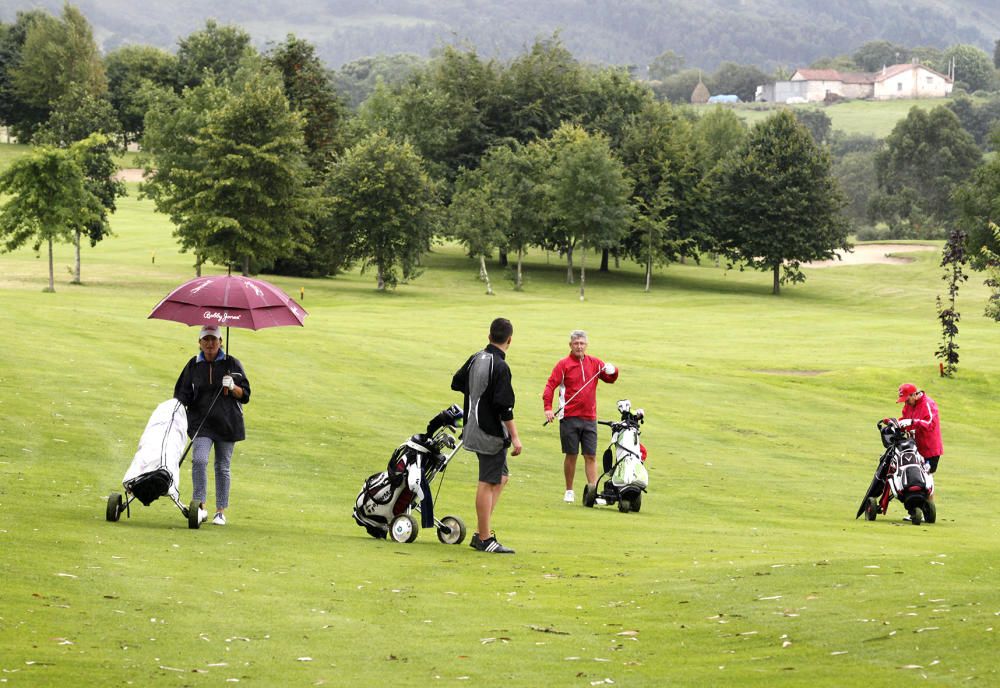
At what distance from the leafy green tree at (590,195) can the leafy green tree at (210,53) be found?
59.9 metres

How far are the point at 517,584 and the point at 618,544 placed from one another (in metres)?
3.72

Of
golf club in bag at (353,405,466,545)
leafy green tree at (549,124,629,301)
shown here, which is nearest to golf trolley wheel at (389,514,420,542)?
golf club in bag at (353,405,466,545)

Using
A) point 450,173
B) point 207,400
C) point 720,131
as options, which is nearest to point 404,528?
point 207,400

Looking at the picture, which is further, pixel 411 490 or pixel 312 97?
pixel 312 97

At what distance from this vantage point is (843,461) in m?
29.7

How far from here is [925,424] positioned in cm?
2161

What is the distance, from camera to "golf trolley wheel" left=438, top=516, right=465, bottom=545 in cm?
1609

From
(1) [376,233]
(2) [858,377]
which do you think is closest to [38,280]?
(1) [376,233]

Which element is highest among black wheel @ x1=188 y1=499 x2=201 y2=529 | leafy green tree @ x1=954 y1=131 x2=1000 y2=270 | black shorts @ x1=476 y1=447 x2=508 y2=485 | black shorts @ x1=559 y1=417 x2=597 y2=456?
leafy green tree @ x1=954 y1=131 x2=1000 y2=270

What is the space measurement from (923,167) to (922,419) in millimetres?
152344

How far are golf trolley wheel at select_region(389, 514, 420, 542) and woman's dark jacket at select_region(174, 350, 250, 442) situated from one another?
2135 mm

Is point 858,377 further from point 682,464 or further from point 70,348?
point 70,348

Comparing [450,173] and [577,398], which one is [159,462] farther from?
[450,173]

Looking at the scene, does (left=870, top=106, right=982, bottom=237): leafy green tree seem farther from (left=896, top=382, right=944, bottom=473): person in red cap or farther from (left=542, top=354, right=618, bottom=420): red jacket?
(left=542, top=354, right=618, bottom=420): red jacket
